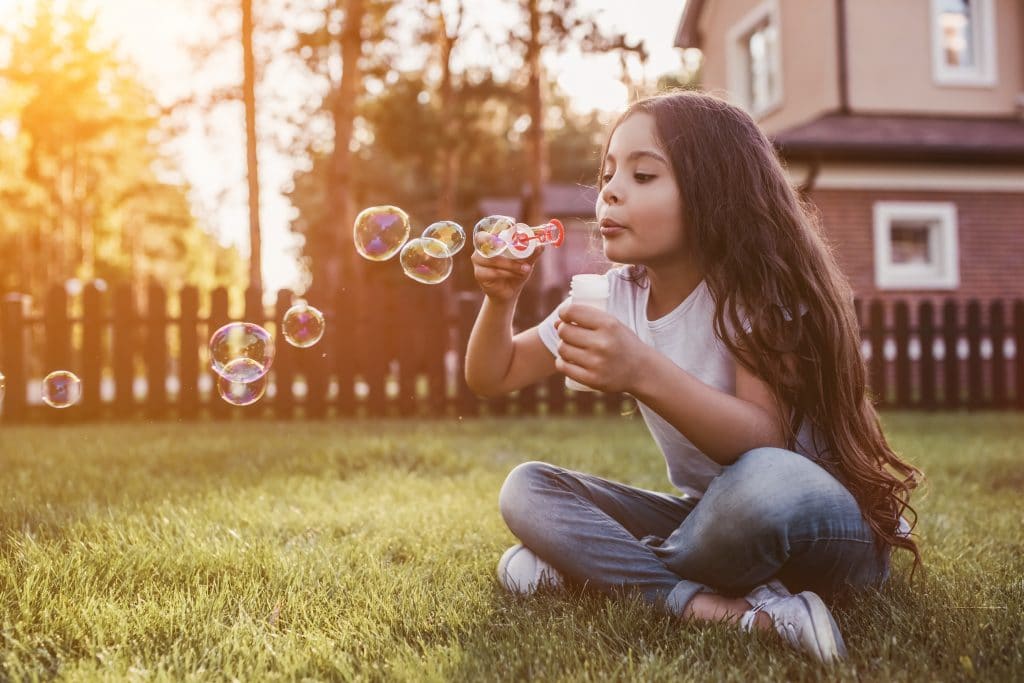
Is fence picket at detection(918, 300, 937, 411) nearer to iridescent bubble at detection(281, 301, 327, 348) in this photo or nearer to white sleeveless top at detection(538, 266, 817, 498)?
iridescent bubble at detection(281, 301, 327, 348)

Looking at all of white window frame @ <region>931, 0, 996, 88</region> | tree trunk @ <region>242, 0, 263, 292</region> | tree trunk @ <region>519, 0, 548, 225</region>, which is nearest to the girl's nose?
tree trunk @ <region>242, 0, 263, 292</region>

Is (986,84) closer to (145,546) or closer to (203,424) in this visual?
(203,424)

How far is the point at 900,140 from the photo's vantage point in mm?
11766

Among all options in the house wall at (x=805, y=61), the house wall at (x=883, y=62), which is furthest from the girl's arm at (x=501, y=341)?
the house wall at (x=883, y=62)

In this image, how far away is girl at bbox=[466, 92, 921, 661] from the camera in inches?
81.1

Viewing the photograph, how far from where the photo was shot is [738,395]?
2.24 meters

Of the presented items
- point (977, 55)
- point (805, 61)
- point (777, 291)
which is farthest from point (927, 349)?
point (777, 291)

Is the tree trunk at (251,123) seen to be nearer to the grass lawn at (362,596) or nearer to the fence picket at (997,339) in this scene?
the grass lawn at (362,596)

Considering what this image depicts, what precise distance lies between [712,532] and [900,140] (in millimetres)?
11008

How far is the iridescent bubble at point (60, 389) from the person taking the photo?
3.95 metres

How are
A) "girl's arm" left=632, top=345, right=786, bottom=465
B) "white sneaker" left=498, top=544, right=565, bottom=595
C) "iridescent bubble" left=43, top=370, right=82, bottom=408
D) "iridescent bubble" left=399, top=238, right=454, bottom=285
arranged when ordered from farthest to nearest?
1. "iridescent bubble" left=43, top=370, right=82, bottom=408
2. "iridescent bubble" left=399, top=238, right=454, bottom=285
3. "white sneaker" left=498, top=544, right=565, bottom=595
4. "girl's arm" left=632, top=345, right=786, bottom=465

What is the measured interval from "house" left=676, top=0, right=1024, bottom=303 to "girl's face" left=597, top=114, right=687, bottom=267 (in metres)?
9.55

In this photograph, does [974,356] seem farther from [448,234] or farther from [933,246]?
[448,234]

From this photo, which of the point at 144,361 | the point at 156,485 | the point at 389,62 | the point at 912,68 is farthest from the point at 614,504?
the point at 389,62
